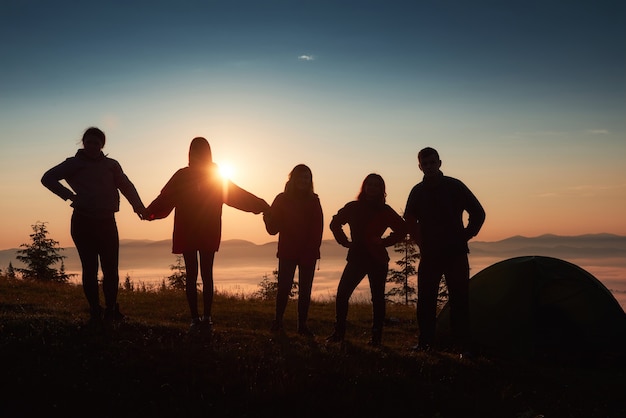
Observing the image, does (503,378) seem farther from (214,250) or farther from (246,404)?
(214,250)

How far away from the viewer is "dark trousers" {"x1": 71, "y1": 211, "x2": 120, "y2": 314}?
327 inches

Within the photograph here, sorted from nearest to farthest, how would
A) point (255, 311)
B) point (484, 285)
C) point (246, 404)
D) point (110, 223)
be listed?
point (246, 404), point (110, 223), point (484, 285), point (255, 311)

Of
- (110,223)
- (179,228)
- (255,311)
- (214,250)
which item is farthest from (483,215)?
(255,311)

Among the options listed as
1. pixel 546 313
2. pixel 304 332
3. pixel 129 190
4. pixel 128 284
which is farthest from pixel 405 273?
pixel 129 190

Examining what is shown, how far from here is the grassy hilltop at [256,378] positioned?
5875mm

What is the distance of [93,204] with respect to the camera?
8336mm

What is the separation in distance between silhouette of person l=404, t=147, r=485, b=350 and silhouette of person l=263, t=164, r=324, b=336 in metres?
2.02

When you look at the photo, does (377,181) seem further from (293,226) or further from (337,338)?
(337,338)

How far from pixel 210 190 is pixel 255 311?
670 cm

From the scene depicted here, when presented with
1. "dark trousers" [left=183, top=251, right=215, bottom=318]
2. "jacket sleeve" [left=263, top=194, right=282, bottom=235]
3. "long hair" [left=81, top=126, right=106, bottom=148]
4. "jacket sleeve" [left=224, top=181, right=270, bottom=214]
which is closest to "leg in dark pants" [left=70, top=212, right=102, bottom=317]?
"long hair" [left=81, top=126, right=106, bottom=148]

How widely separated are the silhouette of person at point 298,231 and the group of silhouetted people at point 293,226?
2 centimetres

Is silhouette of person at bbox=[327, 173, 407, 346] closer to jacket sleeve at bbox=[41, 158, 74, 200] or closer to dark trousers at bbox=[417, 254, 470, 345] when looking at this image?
dark trousers at bbox=[417, 254, 470, 345]

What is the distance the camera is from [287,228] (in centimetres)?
963

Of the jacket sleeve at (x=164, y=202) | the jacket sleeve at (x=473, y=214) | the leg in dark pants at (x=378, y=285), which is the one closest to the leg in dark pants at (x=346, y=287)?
the leg in dark pants at (x=378, y=285)
